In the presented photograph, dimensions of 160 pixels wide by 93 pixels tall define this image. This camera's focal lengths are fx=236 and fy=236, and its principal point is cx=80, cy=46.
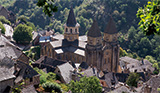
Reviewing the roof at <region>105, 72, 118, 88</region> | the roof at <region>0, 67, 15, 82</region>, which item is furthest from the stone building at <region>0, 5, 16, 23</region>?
the roof at <region>0, 67, 15, 82</region>

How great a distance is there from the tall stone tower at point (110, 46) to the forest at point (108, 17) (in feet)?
110

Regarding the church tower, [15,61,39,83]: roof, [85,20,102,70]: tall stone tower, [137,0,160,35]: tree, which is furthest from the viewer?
the church tower

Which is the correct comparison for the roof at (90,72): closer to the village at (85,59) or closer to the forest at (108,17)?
the village at (85,59)

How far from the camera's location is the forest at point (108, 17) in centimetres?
8638

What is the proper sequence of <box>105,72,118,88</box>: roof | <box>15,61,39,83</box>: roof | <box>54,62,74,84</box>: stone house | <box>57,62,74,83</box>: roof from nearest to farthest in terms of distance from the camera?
<box>15,61,39,83</box>: roof, <box>54,62,74,84</box>: stone house, <box>57,62,74,83</box>: roof, <box>105,72,118,88</box>: roof

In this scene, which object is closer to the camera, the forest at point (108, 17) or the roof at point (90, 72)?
the roof at point (90, 72)

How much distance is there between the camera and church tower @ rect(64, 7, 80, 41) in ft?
168

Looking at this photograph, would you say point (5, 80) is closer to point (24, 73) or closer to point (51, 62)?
point (24, 73)

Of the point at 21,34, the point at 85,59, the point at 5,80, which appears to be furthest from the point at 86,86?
the point at 21,34

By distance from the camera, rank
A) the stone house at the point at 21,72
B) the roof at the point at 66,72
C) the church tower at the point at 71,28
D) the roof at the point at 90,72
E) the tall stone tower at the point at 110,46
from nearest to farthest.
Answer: the stone house at the point at 21,72 < the roof at the point at 66,72 < the roof at the point at 90,72 < the tall stone tower at the point at 110,46 < the church tower at the point at 71,28

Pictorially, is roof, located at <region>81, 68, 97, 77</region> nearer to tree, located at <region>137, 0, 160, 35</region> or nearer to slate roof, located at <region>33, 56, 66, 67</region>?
slate roof, located at <region>33, 56, 66, 67</region>

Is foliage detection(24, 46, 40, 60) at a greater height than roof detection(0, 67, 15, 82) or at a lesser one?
lesser

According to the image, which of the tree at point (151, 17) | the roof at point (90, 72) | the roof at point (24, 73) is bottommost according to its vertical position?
the roof at point (90, 72)

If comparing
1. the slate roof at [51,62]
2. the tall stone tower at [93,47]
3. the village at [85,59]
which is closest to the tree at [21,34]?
the village at [85,59]
